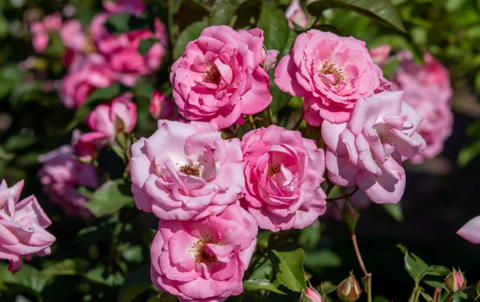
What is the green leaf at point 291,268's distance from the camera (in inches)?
32.4

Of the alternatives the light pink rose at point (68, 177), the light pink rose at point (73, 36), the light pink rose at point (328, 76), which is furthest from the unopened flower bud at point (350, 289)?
the light pink rose at point (73, 36)

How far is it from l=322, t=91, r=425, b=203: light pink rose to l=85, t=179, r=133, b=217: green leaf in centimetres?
52

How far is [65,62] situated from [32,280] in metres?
1.04

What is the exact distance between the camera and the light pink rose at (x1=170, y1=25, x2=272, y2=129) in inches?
31.9

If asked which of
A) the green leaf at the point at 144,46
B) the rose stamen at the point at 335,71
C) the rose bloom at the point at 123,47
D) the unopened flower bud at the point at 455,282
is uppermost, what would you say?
the rose stamen at the point at 335,71

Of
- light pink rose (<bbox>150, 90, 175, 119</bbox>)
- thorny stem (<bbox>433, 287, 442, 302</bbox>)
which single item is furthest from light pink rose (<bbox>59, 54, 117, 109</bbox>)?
thorny stem (<bbox>433, 287, 442, 302</bbox>)

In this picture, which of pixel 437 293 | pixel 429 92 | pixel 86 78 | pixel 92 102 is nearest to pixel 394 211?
pixel 429 92

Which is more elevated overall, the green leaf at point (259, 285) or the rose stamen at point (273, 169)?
the rose stamen at point (273, 169)

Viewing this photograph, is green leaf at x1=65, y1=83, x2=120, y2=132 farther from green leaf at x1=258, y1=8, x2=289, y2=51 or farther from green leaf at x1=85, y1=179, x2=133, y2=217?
green leaf at x1=258, y1=8, x2=289, y2=51

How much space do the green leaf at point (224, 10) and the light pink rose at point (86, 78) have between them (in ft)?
2.43

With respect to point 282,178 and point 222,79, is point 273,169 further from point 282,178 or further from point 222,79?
point 222,79

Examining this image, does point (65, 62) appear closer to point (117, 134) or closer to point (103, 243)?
point (103, 243)

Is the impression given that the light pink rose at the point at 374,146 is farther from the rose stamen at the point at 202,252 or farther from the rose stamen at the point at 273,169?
the rose stamen at the point at 202,252

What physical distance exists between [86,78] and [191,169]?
1053mm
